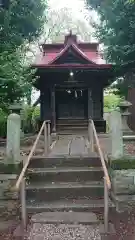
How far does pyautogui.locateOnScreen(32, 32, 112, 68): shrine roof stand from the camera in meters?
13.6

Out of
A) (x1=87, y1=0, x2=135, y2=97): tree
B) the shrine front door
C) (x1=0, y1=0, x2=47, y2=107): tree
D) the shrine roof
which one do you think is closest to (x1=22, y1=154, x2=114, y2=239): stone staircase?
(x1=0, y1=0, x2=47, y2=107): tree

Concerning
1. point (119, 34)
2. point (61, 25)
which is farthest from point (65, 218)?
point (61, 25)

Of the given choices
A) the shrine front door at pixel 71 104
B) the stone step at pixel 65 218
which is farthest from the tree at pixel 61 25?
the stone step at pixel 65 218

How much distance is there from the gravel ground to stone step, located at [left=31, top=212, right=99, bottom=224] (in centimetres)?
12

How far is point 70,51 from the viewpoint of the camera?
14.5 meters

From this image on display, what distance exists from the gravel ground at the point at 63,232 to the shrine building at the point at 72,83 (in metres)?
9.18

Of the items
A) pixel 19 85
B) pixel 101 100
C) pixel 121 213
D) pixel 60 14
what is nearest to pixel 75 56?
pixel 101 100

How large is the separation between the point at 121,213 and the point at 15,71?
5.09 metres

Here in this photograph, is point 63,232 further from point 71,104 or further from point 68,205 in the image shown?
point 71,104

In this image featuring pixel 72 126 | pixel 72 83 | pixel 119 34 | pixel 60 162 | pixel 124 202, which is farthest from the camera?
pixel 72 126

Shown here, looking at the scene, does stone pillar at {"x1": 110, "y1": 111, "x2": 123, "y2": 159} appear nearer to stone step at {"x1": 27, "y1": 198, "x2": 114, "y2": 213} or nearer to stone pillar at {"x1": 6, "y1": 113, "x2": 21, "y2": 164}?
Result: stone step at {"x1": 27, "y1": 198, "x2": 114, "y2": 213}

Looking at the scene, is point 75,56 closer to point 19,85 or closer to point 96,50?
point 96,50

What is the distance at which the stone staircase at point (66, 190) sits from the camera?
543cm

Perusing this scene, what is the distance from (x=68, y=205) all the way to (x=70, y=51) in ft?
32.8
